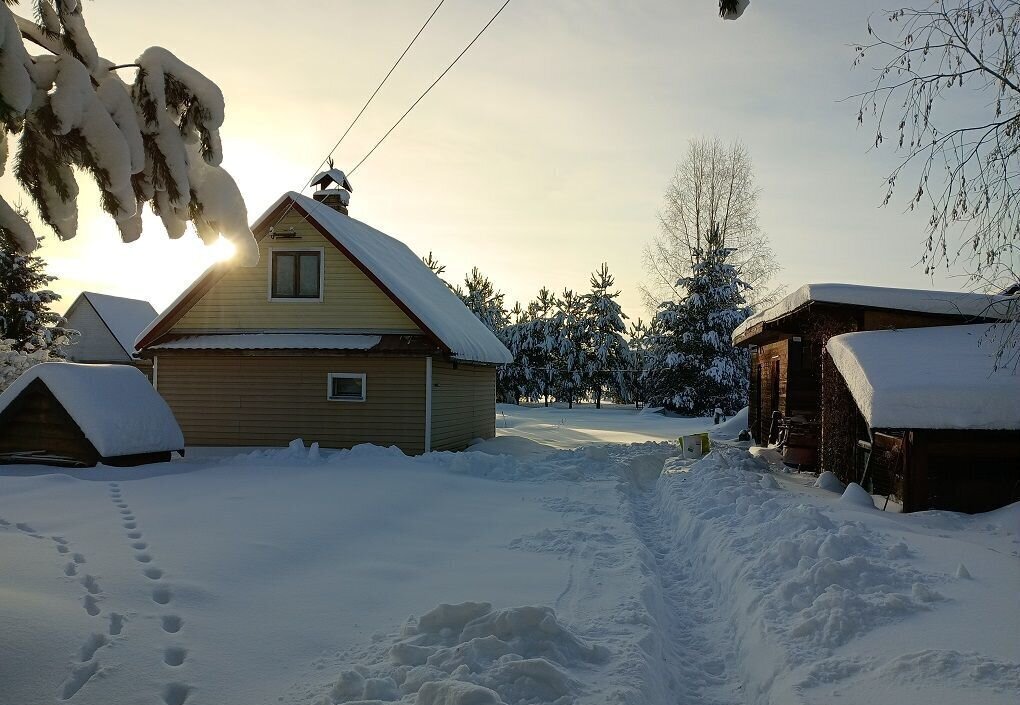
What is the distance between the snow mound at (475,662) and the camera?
3.95 metres

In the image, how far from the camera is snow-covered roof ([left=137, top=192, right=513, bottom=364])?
15.5m

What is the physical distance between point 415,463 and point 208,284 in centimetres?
708

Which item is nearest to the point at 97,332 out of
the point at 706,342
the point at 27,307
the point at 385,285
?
the point at 27,307

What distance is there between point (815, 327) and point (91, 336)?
127 feet

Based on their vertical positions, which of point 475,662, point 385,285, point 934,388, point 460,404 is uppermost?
point 385,285

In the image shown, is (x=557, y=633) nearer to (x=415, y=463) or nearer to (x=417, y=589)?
(x=417, y=589)

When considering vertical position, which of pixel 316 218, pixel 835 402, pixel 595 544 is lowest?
pixel 595 544

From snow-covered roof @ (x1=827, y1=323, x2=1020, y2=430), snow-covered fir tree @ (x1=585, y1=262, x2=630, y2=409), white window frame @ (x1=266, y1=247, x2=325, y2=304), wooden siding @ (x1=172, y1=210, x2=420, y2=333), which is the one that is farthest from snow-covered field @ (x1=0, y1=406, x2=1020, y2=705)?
snow-covered fir tree @ (x1=585, y1=262, x2=630, y2=409)

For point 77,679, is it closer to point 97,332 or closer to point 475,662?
point 475,662

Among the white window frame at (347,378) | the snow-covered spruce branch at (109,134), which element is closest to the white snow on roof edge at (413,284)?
the white window frame at (347,378)

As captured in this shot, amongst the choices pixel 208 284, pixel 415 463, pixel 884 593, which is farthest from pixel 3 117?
pixel 208 284

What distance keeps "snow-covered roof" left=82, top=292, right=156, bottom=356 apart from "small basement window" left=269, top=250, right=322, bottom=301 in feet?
81.9

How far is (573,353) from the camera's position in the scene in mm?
43156

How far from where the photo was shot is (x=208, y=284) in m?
16.7
